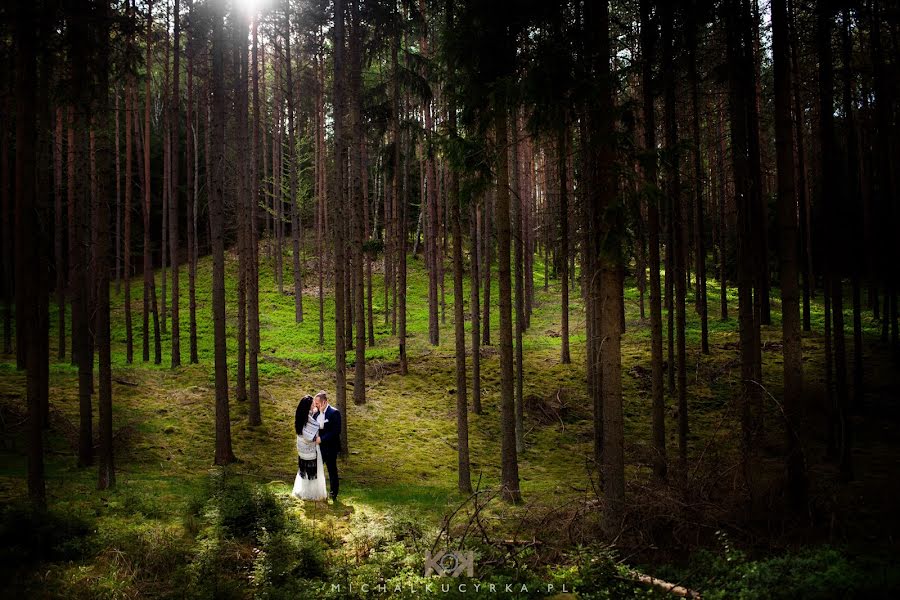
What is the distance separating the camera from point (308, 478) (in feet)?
32.6

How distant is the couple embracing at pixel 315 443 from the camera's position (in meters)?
9.80

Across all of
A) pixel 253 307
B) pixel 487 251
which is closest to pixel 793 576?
pixel 487 251

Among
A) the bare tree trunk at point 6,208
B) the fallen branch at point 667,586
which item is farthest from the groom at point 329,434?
the bare tree trunk at point 6,208

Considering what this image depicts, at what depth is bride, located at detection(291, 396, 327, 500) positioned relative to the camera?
979 centimetres

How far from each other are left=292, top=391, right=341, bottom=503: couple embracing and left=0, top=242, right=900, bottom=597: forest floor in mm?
488

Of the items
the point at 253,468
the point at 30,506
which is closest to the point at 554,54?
the point at 30,506

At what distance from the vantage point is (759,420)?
9250 millimetres

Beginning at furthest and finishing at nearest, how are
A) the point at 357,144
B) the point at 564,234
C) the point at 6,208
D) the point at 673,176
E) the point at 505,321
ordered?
the point at 357,144 → the point at 6,208 → the point at 564,234 → the point at 673,176 → the point at 505,321

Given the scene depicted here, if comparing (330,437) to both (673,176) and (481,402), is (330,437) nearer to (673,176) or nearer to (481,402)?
(673,176)

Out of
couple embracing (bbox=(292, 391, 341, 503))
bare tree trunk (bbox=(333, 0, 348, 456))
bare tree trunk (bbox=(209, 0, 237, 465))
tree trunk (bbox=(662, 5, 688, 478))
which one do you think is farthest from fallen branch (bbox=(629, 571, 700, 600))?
bare tree trunk (bbox=(209, 0, 237, 465))

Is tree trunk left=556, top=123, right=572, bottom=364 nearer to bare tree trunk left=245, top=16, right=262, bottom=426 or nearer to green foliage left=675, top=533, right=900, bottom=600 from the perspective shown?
green foliage left=675, top=533, right=900, bottom=600

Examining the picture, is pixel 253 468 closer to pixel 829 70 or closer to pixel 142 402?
pixel 142 402

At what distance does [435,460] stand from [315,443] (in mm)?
6027

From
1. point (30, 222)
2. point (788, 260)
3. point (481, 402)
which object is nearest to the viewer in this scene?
point (30, 222)
